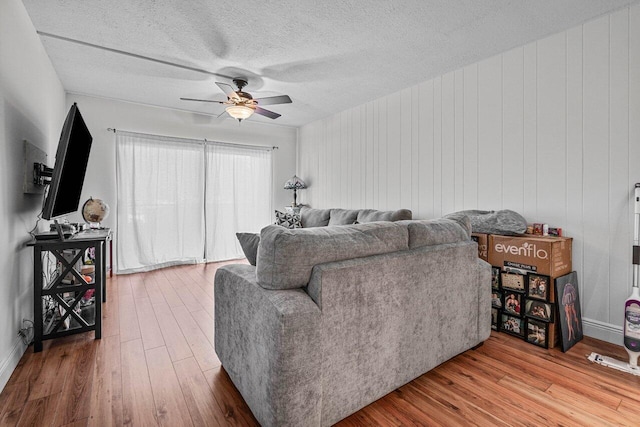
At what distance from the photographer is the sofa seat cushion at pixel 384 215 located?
3.73 metres

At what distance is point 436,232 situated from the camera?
6.33 feet

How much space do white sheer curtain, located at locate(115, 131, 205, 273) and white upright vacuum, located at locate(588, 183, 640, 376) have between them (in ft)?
16.5

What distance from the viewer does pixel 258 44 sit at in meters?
2.77

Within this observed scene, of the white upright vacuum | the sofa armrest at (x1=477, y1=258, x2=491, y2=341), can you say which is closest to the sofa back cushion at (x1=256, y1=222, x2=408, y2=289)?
the sofa armrest at (x1=477, y1=258, x2=491, y2=341)

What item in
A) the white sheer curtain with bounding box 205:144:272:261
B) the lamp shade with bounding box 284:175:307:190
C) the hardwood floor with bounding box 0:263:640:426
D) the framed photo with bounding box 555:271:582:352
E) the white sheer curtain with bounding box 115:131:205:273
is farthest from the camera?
the lamp shade with bounding box 284:175:307:190

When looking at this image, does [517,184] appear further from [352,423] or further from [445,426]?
[352,423]

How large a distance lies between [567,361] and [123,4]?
160 inches

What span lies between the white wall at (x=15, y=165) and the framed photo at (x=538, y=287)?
139 inches

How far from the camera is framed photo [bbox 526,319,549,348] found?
2.28 meters

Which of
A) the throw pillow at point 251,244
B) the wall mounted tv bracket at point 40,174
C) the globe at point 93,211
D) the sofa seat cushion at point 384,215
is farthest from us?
the sofa seat cushion at point 384,215

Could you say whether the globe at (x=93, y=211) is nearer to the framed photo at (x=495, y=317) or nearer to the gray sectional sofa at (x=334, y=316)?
the gray sectional sofa at (x=334, y=316)

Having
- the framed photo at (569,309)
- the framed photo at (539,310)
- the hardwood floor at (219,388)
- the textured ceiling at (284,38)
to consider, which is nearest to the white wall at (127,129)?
the textured ceiling at (284,38)

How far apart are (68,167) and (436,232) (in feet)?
8.62

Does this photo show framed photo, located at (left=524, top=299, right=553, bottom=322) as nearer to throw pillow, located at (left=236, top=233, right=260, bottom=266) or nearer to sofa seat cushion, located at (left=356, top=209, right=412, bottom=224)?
sofa seat cushion, located at (left=356, top=209, right=412, bottom=224)
